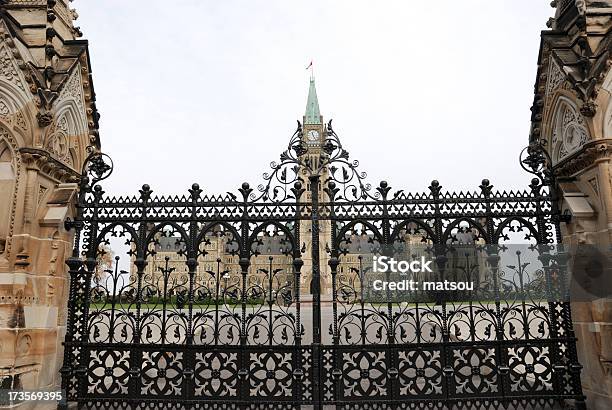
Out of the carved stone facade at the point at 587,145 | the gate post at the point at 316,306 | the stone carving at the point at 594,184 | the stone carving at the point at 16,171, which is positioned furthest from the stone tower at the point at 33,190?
the stone carving at the point at 594,184

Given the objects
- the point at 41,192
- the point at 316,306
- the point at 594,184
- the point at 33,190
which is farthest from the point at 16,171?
the point at 594,184

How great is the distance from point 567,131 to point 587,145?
0.81 meters

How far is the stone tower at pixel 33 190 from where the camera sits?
5.36 m

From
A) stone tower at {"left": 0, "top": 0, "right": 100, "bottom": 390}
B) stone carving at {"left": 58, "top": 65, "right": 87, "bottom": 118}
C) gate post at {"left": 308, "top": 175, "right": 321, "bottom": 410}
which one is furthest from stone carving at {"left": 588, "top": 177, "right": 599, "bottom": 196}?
stone carving at {"left": 58, "top": 65, "right": 87, "bottom": 118}

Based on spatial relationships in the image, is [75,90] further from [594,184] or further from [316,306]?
[594,184]

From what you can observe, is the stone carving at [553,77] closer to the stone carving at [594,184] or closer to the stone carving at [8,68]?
the stone carving at [594,184]

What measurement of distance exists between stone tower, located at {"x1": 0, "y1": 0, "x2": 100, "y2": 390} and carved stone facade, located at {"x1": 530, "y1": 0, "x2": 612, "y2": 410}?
6891mm

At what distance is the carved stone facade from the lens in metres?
5.35

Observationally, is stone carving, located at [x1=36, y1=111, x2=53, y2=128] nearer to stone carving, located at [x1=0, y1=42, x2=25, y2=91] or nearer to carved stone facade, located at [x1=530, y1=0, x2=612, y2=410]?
stone carving, located at [x1=0, y1=42, x2=25, y2=91]

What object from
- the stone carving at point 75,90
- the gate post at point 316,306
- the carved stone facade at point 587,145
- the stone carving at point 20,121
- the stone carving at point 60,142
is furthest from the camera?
the stone carving at point 75,90

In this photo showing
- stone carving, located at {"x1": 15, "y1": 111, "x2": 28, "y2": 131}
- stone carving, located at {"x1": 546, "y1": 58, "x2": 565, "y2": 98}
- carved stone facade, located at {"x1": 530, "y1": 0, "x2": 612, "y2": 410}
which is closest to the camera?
carved stone facade, located at {"x1": 530, "y1": 0, "x2": 612, "y2": 410}

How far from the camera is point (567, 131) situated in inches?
240

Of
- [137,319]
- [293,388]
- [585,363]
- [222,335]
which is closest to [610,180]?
[585,363]

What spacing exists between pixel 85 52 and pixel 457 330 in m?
6.80
